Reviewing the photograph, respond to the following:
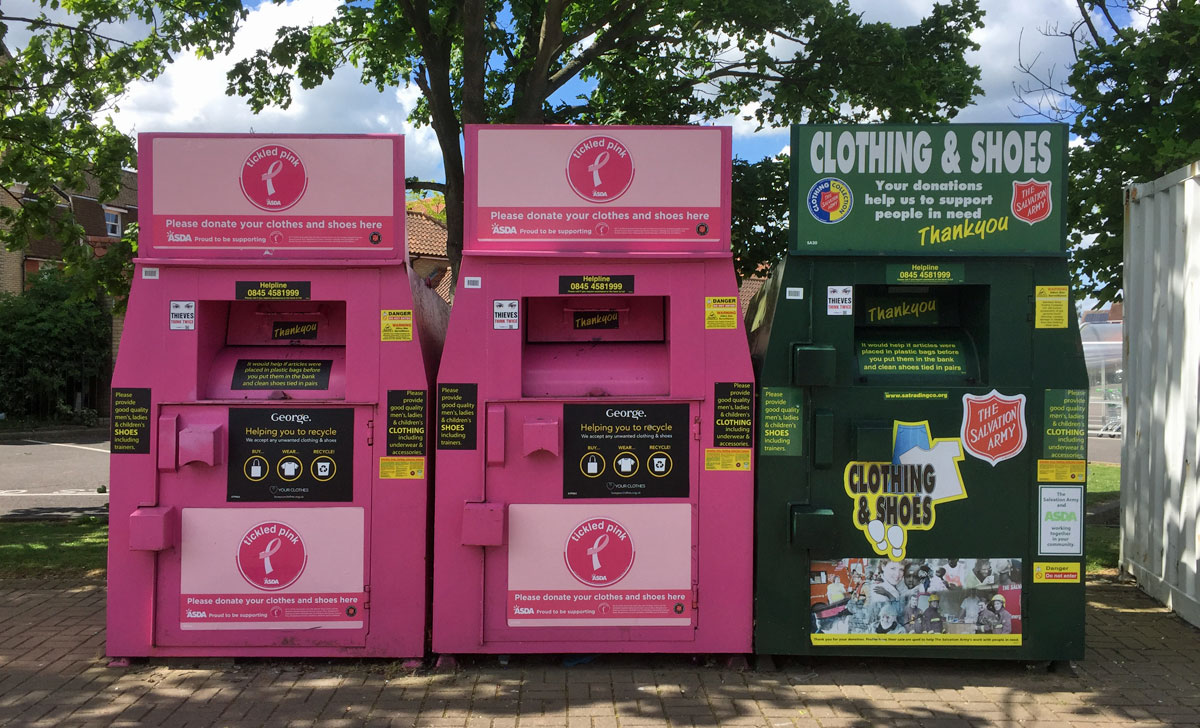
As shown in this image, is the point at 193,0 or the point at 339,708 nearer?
the point at 339,708

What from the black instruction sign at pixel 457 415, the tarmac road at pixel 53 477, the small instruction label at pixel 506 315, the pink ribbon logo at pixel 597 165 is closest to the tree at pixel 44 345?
the tarmac road at pixel 53 477

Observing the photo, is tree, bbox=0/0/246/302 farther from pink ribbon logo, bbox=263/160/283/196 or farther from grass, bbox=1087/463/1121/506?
grass, bbox=1087/463/1121/506

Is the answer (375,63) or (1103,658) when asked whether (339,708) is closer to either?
(1103,658)

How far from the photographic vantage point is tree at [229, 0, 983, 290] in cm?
920

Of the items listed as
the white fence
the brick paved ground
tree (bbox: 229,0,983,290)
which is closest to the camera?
the brick paved ground

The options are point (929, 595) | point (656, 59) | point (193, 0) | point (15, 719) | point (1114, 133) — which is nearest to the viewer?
point (15, 719)

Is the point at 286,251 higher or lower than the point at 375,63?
lower

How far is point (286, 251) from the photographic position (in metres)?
4.24

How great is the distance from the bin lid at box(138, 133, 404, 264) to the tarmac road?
20.9 ft

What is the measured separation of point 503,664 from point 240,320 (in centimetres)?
228

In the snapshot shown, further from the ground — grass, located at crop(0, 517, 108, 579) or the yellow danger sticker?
the yellow danger sticker

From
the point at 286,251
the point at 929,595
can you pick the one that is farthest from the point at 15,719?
the point at 929,595

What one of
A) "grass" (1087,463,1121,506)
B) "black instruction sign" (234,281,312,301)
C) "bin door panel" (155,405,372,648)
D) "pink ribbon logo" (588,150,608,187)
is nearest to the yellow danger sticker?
"bin door panel" (155,405,372,648)

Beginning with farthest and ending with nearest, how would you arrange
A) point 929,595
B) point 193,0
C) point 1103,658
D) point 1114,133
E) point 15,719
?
1. point 193,0
2. point 1114,133
3. point 1103,658
4. point 929,595
5. point 15,719
